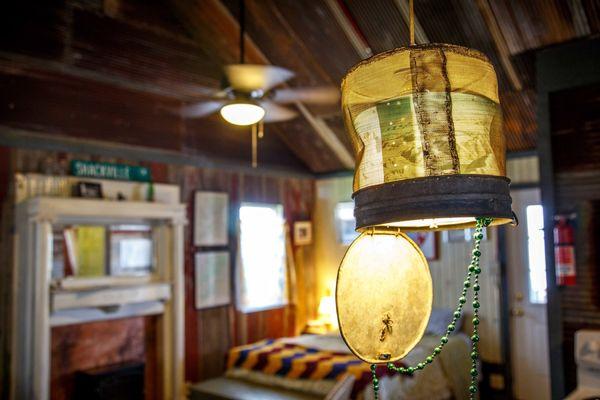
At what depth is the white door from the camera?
5.42 metres

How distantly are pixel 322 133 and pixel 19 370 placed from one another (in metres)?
3.82

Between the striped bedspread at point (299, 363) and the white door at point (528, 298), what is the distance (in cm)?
189

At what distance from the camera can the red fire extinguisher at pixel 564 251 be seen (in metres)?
3.61

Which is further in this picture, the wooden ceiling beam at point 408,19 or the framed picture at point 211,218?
the framed picture at point 211,218

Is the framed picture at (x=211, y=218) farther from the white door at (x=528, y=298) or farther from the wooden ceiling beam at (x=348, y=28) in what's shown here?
the white door at (x=528, y=298)

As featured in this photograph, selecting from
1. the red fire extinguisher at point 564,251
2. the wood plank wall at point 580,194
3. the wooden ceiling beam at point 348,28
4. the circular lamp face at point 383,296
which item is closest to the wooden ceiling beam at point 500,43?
the wood plank wall at point 580,194

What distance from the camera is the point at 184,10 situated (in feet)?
17.6

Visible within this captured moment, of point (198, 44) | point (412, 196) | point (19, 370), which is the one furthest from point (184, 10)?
point (412, 196)

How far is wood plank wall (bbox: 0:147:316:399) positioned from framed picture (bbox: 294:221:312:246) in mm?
75

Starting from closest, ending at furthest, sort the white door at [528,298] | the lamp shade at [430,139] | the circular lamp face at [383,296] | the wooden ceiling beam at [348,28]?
the lamp shade at [430,139] → the circular lamp face at [383,296] → the wooden ceiling beam at [348,28] → the white door at [528,298]

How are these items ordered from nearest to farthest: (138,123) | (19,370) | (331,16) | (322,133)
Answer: (19,370)
(331,16)
(138,123)
(322,133)

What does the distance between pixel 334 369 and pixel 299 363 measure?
37 cm

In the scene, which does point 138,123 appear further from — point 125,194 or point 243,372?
point 243,372

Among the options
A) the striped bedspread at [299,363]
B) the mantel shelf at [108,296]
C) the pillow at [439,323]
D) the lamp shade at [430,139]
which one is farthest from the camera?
the pillow at [439,323]
